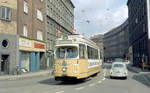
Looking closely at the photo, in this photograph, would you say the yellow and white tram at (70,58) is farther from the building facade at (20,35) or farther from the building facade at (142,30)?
the building facade at (142,30)

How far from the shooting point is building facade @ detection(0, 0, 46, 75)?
25.2m

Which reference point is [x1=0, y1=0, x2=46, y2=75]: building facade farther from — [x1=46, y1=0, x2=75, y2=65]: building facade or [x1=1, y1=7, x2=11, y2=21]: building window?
[x1=46, y1=0, x2=75, y2=65]: building facade

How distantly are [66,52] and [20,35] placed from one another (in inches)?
574

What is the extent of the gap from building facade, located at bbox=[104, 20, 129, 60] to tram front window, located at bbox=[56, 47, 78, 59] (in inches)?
3319

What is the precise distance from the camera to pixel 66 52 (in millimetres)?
14391

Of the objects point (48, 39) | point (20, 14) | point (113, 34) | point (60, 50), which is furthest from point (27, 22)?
point (113, 34)

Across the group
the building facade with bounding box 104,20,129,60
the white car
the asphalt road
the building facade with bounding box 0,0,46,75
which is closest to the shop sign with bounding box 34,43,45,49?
the building facade with bounding box 0,0,46,75

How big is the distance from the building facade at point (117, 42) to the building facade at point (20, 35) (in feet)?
228

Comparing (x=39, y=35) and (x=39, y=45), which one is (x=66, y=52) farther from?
(x=39, y=35)

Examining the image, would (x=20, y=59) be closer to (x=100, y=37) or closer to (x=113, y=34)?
(x=113, y=34)

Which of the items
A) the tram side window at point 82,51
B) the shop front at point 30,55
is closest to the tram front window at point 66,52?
the tram side window at point 82,51

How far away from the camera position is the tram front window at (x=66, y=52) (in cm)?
1414

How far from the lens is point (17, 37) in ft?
85.9

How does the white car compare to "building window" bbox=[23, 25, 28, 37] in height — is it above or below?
below
